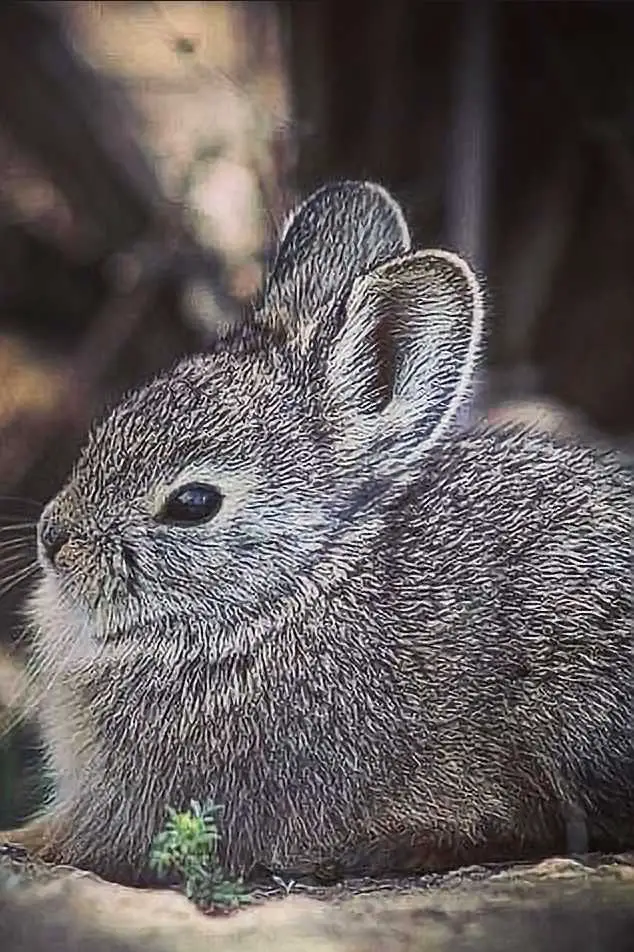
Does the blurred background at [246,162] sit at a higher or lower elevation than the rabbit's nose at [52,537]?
higher

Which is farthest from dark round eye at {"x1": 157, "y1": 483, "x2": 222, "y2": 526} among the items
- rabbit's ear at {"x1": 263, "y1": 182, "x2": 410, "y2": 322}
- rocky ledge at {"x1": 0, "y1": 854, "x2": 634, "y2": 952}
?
rocky ledge at {"x1": 0, "y1": 854, "x2": 634, "y2": 952}

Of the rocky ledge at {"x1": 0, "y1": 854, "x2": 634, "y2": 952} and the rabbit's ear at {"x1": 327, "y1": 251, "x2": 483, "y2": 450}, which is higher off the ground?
the rabbit's ear at {"x1": 327, "y1": 251, "x2": 483, "y2": 450}


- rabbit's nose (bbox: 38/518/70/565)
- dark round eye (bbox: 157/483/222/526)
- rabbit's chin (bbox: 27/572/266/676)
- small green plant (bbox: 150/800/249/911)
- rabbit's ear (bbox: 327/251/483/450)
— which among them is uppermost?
rabbit's ear (bbox: 327/251/483/450)

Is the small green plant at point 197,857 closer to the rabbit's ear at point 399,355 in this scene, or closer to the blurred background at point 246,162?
the blurred background at point 246,162

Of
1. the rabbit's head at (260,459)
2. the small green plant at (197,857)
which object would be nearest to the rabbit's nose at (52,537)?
the rabbit's head at (260,459)

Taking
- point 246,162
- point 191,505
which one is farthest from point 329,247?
point 191,505

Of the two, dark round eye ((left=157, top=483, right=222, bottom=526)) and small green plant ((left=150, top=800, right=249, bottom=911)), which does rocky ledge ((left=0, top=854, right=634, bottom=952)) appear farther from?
dark round eye ((left=157, top=483, right=222, bottom=526))

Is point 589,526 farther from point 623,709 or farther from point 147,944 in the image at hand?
point 147,944
